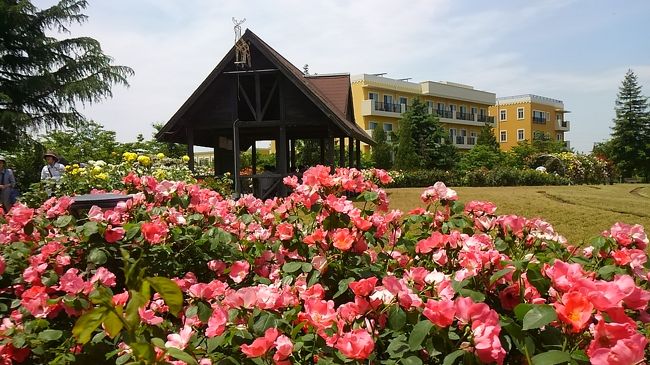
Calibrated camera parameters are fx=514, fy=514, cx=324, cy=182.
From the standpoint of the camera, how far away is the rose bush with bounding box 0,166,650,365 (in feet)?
4.04

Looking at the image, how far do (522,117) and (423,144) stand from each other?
37.5 metres

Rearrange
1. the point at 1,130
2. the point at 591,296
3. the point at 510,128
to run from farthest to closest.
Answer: the point at 510,128, the point at 1,130, the point at 591,296

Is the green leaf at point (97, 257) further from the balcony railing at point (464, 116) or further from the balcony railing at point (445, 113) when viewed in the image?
the balcony railing at point (464, 116)

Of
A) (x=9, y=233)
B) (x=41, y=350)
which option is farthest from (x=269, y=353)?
(x=9, y=233)

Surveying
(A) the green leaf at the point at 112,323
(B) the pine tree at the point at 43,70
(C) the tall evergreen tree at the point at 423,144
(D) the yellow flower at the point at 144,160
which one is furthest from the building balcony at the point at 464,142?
(A) the green leaf at the point at 112,323

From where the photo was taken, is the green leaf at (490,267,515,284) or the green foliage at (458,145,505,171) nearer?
the green leaf at (490,267,515,284)

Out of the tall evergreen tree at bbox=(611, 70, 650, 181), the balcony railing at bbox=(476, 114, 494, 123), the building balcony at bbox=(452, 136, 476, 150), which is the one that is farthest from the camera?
the balcony railing at bbox=(476, 114, 494, 123)

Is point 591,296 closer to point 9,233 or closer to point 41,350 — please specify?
point 41,350

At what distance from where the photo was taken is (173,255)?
2367 mm

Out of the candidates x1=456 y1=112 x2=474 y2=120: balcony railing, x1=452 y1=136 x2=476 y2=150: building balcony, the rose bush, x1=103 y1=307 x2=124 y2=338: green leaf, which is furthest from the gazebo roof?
x1=456 y1=112 x2=474 y2=120: balcony railing

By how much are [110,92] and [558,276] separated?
2372cm

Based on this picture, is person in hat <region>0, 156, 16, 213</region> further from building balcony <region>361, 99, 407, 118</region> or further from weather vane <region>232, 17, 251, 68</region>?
building balcony <region>361, 99, 407, 118</region>

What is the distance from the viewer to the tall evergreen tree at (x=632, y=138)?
4722cm

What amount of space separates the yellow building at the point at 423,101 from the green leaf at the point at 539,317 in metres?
41.7
